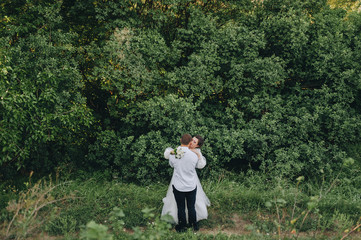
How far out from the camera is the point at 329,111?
8.62 meters

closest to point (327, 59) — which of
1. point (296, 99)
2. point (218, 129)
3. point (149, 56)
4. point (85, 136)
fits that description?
point (296, 99)

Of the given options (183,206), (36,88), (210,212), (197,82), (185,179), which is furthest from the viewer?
(197,82)

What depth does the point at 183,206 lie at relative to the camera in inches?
209

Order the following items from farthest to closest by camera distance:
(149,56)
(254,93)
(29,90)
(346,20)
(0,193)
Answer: (346,20), (254,93), (149,56), (0,193), (29,90)

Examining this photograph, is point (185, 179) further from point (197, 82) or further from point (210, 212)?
point (197, 82)

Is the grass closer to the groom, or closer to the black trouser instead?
the black trouser

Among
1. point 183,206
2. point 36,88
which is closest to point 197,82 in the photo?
point 183,206

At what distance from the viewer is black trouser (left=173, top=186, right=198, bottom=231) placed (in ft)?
17.2

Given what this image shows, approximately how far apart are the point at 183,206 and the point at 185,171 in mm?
719

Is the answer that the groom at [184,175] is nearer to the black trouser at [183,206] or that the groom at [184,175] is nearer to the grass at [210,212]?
the black trouser at [183,206]

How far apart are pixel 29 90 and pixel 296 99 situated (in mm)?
7615

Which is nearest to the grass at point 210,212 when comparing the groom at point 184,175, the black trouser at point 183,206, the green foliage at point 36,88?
the black trouser at point 183,206

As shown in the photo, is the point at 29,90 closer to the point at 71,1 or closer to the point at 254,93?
the point at 71,1

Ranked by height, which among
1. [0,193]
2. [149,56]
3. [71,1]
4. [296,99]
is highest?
[71,1]
